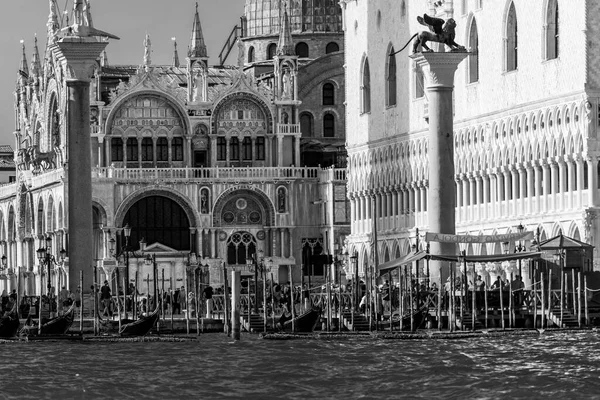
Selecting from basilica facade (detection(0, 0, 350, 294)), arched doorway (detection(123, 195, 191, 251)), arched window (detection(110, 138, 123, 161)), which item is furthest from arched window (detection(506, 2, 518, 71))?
arched window (detection(110, 138, 123, 161))

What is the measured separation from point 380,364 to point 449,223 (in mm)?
11183

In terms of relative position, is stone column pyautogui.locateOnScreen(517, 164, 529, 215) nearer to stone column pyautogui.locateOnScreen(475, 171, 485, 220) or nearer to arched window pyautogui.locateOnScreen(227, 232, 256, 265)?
stone column pyautogui.locateOnScreen(475, 171, 485, 220)

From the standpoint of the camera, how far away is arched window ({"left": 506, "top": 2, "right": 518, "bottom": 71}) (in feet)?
292

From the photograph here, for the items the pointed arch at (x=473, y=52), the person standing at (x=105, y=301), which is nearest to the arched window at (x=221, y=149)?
the pointed arch at (x=473, y=52)

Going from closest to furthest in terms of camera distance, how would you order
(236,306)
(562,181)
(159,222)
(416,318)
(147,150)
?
(416,318) < (236,306) < (562,181) < (159,222) < (147,150)

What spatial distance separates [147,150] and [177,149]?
1.42 metres

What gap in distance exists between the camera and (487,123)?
91812 millimetres

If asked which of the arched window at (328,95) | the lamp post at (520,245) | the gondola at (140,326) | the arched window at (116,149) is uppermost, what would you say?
the arched window at (328,95)

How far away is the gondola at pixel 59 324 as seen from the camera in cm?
7462

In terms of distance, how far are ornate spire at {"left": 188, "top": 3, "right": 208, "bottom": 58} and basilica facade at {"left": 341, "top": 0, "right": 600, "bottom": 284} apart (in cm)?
916

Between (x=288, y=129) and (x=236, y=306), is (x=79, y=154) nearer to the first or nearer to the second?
(x=236, y=306)

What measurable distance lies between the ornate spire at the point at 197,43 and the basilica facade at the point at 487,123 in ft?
30.0

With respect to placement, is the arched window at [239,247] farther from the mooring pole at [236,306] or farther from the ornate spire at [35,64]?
the mooring pole at [236,306]

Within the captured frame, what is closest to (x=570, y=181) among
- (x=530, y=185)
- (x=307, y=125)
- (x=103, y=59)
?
(x=530, y=185)
